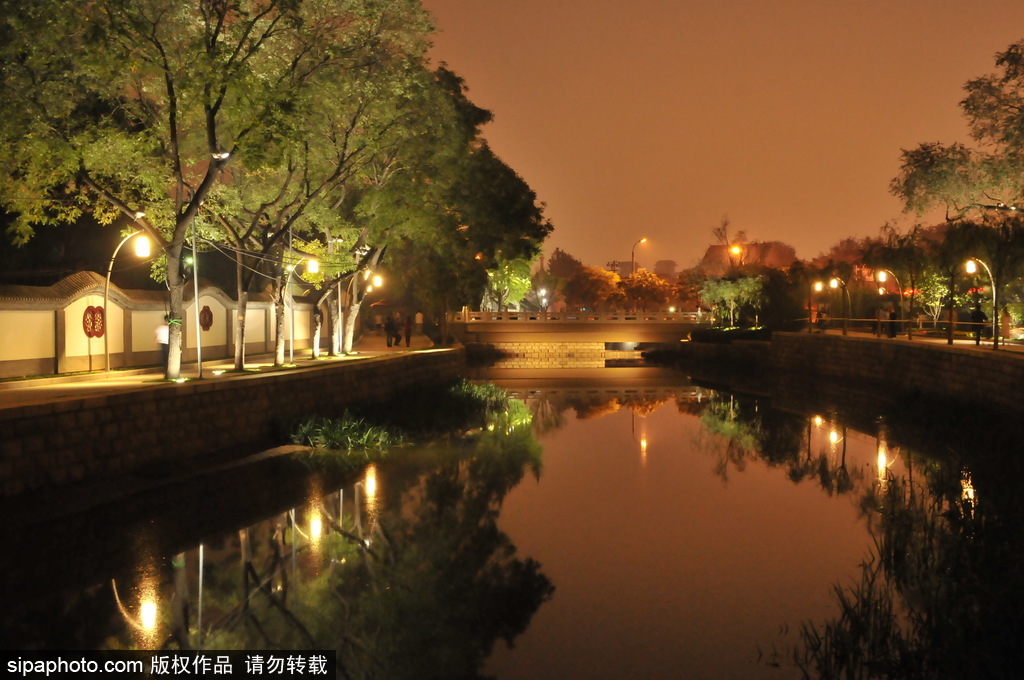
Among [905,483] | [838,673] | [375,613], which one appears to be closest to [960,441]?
[905,483]

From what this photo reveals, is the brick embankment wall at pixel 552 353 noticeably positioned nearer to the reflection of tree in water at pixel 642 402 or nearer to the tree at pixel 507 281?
the tree at pixel 507 281

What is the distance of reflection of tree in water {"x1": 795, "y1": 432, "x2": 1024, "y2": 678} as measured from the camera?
7555mm

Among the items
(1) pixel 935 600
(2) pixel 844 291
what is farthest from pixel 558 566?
(2) pixel 844 291

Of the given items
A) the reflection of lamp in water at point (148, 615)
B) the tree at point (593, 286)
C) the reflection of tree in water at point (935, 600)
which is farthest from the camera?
the tree at point (593, 286)

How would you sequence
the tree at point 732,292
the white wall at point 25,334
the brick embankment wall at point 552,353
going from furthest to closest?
1. the brick embankment wall at point 552,353
2. the tree at point 732,292
3. the white wall at point 25,334

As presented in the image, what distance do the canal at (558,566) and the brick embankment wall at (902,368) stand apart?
400cm

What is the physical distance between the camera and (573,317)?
63.4 metres

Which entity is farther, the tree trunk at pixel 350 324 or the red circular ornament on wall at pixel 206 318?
the tree trunk at pixel 350 324

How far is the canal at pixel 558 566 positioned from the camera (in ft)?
26.8

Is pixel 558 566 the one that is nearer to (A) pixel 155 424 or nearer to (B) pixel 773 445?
(A) pixel 155 424

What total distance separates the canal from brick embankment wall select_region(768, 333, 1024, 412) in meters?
4.00

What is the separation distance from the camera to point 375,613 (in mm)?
8984

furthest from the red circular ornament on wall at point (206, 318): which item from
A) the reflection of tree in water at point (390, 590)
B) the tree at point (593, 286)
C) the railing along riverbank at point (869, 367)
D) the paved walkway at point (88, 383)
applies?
the tree at point (593, 286)

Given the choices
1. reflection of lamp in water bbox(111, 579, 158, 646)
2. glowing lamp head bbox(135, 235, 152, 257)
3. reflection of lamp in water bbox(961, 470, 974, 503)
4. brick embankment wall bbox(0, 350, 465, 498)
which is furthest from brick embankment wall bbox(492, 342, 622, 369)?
reflection of lamp in water bbox(111, 579, 158, 646)
